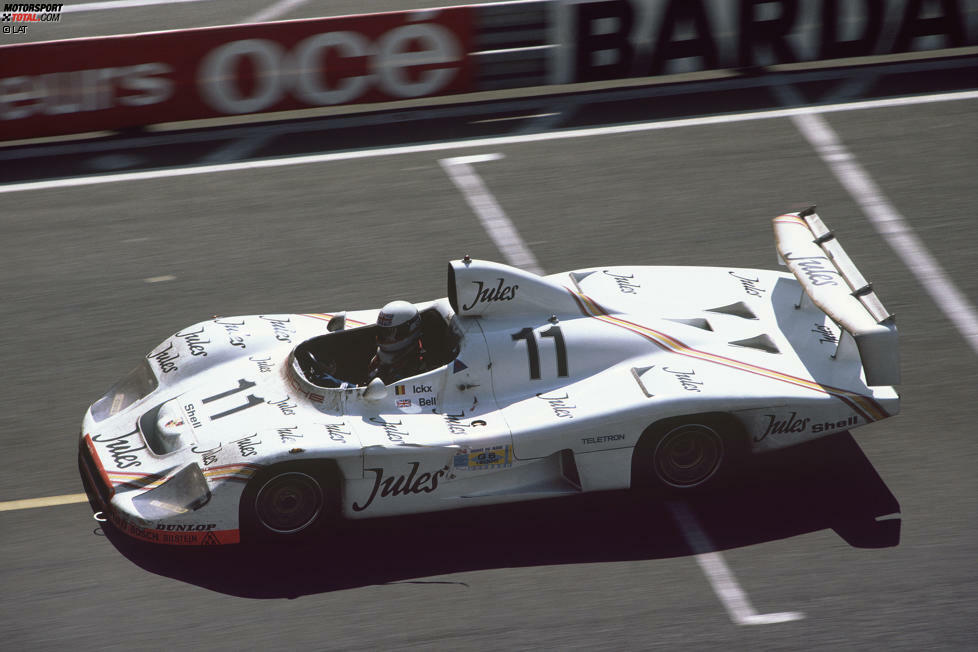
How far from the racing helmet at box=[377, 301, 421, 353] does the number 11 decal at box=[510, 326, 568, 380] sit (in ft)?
2.61

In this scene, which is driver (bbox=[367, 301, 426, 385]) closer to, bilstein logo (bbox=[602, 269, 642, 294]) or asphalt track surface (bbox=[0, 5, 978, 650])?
asphalt track surface (bbox=[0, 5, 978, 650])

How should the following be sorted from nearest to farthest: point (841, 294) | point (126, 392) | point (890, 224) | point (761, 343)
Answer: point (841, 294)
point (761, 343)
point (126, 392)
point (890, 224)

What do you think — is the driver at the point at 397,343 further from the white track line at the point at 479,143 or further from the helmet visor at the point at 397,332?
the white track line at the point at 479,143

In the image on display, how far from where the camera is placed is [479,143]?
15.5 meters

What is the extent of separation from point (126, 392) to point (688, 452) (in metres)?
A: 4.61

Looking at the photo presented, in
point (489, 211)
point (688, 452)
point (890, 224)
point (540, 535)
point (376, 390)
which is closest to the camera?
point (376, 390)

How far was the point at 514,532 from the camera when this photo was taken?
896 cm

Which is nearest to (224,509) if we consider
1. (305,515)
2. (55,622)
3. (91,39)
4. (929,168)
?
(305,515)

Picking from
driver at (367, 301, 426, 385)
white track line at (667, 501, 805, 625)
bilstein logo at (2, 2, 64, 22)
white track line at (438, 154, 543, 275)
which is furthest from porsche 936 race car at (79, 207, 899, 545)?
bilstein logo at (2, 2, 64, 22)

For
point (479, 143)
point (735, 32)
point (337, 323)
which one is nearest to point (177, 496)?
point (337, 323)

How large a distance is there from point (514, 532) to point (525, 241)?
4.98 m

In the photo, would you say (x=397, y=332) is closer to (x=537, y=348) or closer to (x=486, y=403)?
(x=486, y=403)

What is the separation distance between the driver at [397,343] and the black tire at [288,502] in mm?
1052
